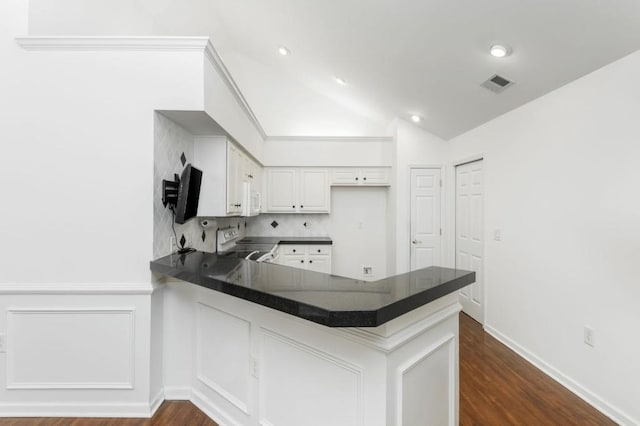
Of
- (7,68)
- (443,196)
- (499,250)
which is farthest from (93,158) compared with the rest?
(443,196)

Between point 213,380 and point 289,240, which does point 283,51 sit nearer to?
point 289,240

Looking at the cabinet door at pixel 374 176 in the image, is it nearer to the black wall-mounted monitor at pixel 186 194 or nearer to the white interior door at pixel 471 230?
the white interior door at pixel 471 230

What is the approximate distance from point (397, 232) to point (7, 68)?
4.27m

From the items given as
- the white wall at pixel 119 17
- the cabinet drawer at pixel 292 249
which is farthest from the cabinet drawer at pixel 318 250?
the white wall at pixel 119 17

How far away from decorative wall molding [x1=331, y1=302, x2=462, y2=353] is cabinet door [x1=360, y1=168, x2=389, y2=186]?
11.8 feet

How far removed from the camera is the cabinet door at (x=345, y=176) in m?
4.72

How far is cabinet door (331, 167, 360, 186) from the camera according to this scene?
4.72 m

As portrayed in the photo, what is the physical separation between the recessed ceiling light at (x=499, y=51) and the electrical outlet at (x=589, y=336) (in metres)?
2.20

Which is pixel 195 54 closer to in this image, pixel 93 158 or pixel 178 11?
pixel 93 158

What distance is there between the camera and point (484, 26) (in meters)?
2.07

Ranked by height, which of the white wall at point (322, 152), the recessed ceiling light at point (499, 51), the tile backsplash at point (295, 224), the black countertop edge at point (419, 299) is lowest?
the black countertop edge at point (419, 299)

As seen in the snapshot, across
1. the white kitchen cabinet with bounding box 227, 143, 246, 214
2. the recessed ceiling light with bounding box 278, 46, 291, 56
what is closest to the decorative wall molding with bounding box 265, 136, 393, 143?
the recessed ceiling light with bounding box 278, 46, 291, 56

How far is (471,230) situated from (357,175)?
1.91 meters

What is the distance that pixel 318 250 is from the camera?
445cm
